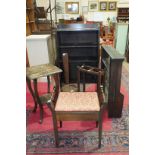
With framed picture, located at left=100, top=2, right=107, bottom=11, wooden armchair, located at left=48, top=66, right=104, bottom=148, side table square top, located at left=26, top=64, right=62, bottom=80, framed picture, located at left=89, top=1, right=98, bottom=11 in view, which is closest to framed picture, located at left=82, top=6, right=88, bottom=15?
framed picture, located at left=89, top=1, right=98, bottom=11

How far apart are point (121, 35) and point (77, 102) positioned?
359 cm

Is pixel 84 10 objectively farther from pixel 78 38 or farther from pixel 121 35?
pixel 78 38

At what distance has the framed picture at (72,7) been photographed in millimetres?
6570

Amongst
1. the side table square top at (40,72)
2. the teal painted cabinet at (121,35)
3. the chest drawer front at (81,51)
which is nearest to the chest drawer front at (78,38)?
the chest drawer front at (81,51)

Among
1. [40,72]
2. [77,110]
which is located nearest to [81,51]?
[40,72]

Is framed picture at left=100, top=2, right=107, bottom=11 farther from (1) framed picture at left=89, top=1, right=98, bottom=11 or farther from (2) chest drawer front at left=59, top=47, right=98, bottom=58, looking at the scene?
(2) chest drawer front at left=59, top=47, right=98, bottom=58

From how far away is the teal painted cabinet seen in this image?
15.4 ft

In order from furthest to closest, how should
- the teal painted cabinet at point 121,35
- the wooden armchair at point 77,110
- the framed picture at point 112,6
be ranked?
the framed picture at point 112,6
the teal painted cabinet at point 121,35
the wooden armchair at point 77,110

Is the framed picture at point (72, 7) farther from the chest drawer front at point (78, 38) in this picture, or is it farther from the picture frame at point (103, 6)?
the chest drawer front at point (78, 38)

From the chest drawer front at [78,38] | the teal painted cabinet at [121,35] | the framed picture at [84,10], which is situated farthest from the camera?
the framed picture at [84,10]

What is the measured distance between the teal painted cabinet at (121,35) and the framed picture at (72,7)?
2441mm
